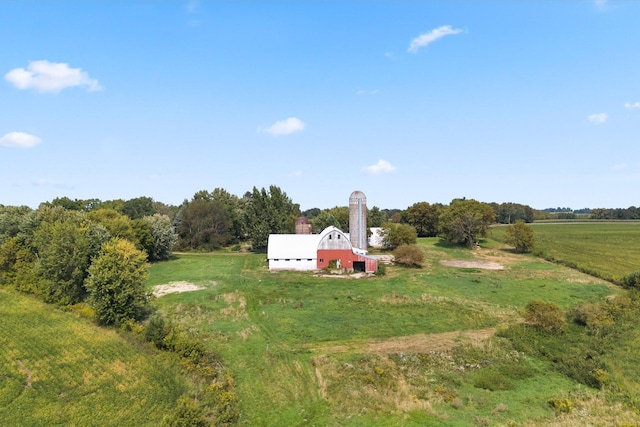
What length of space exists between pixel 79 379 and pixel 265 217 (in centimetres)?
4899

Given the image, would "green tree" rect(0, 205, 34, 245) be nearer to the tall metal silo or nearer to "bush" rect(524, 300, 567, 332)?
the tall metal silo

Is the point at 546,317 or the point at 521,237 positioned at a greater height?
the point at 521,237

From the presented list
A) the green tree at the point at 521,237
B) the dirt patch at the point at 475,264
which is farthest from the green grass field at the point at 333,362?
the green tree at the point at 521,237

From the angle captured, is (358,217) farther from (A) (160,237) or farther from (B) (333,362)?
(B) (333,362)

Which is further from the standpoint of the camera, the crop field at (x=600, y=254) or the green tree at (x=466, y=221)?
the green tree at (x=466, y=221)

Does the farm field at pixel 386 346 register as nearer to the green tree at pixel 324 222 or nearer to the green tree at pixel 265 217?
the green tree at pixel 265 217

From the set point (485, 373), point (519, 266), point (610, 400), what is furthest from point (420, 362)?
point (519, 266)

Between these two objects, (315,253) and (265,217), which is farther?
(265,217)

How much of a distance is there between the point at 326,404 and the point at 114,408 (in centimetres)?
997

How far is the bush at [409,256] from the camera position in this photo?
2105 inches

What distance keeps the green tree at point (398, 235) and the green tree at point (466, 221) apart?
11.1 metres

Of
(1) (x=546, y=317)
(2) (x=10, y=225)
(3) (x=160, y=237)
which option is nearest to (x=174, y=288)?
(3) (x=160, y=237)

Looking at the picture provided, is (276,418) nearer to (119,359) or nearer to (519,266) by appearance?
(119,359)

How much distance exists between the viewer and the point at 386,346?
2588cm
